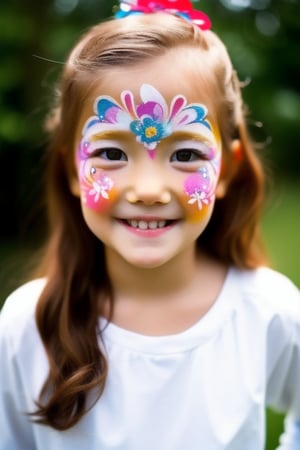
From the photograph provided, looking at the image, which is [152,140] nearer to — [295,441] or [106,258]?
[106,258]

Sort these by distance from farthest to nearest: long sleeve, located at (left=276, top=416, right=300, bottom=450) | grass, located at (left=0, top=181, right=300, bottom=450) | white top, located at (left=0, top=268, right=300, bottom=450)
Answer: grass, located at (left=0, top=181, right=300, bottom=450), long sleeve, located at (left=276, top=416, right=300, bottom=450), white top, located at (left=0, top=268, right=300, bottom=450)

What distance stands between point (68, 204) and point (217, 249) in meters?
0.35

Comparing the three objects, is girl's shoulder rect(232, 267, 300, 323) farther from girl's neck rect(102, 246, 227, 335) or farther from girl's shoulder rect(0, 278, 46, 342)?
girl's shoulder rect(0, 278, 46, 342)

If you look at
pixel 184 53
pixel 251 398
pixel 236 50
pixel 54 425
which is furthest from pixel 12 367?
pixel 236 50

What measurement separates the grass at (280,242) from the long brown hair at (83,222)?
139 cm

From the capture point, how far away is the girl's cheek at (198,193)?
1441mm

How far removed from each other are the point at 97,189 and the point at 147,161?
0.11 meters

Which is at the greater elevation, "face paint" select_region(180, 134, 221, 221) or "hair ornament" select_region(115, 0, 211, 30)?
"hair ornament" select_region(115, 0, 211, 30)

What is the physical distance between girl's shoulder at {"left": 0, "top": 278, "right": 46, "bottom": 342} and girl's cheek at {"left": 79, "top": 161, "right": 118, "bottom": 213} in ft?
0.86

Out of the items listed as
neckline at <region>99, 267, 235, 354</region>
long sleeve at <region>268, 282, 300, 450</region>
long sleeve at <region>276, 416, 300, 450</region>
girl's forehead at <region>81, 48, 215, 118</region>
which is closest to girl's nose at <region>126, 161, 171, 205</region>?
girl's forehead at <region>81, 48, 215, 118</region>

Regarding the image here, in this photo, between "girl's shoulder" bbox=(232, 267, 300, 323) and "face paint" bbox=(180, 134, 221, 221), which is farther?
"girl's shoulder" bbox=(232, 267, 300, 323)

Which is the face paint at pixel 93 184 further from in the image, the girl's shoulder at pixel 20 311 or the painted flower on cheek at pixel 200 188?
the girl's shoulder at pixel 20 311

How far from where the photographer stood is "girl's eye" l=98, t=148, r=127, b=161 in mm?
1439

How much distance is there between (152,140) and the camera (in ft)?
4.61
